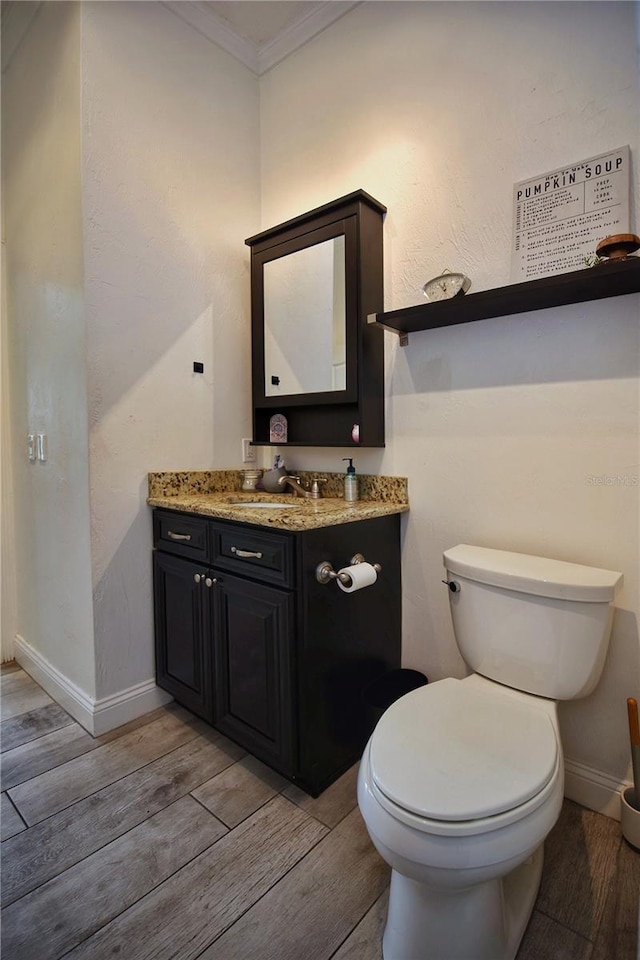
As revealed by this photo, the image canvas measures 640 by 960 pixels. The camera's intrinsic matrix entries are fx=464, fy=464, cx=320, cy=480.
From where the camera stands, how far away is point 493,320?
1.52 metres

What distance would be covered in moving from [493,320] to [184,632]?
1.58 metres

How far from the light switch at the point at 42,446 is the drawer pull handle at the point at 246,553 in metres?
1.07

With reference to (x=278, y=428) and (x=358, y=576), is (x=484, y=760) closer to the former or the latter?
(x=358, y=576)

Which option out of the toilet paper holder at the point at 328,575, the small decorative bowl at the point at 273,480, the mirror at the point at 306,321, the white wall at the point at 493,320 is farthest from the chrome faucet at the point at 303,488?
the toilet paper holder at the point at 328,575

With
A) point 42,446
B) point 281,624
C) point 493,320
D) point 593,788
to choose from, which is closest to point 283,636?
point 281,624

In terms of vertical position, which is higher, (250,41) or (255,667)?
(250,41)

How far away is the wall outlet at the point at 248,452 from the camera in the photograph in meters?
2.26

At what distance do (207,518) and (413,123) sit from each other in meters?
1.62

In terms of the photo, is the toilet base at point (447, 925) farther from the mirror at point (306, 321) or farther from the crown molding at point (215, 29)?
the crown molding at point (215, 29)

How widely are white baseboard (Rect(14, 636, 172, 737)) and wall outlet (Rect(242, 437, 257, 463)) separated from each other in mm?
1061

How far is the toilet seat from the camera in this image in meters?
0.86

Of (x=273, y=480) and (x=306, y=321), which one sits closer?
(x=306, y=321)

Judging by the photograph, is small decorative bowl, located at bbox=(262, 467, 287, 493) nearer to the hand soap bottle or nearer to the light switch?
the hand soap bottle

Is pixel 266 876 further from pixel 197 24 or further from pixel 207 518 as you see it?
pixel 197 24
